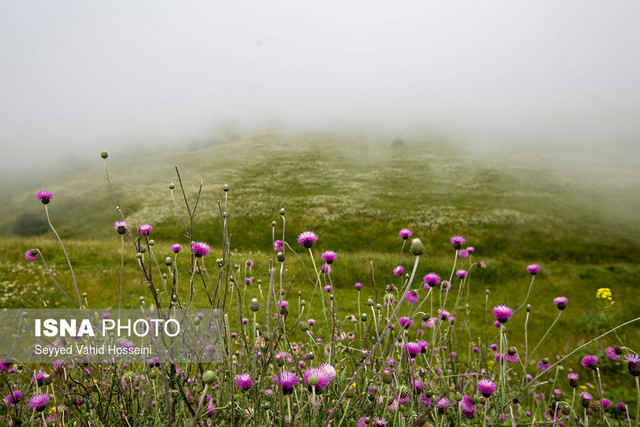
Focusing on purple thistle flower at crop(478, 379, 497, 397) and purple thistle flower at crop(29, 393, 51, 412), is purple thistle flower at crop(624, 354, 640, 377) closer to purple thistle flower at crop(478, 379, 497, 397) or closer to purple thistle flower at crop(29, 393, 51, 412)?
purple thistle flower at crop(478, 379, 497, 397)

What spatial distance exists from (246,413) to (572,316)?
12.0 meters

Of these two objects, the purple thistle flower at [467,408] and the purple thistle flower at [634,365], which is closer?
the purple thistle flower at [634,365]

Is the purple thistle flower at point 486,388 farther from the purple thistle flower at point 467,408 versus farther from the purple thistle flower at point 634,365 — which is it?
the purple thistle flower at point 634,365

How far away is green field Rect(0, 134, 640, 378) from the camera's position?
1073 centimetres

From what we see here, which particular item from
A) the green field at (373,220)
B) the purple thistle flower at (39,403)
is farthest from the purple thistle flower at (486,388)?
the green field at (373,220)

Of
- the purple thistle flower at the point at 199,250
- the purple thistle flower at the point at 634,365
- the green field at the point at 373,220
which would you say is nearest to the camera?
the purple thistle flower at the point at 634,365

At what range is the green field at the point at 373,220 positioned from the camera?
10.7 m

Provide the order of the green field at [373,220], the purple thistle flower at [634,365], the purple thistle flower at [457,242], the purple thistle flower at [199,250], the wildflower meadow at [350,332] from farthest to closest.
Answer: the green field at [373,220] → the purple thistle flower at [457,242] → the wildflower meadow at [350,332] → the purple thistle flower at [199,250] → the purple thistle flower at [634,365]

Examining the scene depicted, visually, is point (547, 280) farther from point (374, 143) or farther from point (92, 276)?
point (374, 143)

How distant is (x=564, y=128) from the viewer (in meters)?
70.1

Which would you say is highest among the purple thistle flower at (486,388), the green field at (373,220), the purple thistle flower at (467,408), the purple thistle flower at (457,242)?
the purple thistle flower at (457,242)

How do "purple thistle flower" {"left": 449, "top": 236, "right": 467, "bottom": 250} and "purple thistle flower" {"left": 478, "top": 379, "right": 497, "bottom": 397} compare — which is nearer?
"purple thistle flower" {"left": 478, "top": 379, "right": 497, "bottom": 397}

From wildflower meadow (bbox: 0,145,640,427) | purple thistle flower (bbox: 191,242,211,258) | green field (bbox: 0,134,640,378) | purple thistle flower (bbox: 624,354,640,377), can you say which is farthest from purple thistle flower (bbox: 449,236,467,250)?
green field (bbox: 0,134,640,378)

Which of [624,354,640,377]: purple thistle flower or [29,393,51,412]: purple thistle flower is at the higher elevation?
[624,354,640,377]: purple thistle flower
